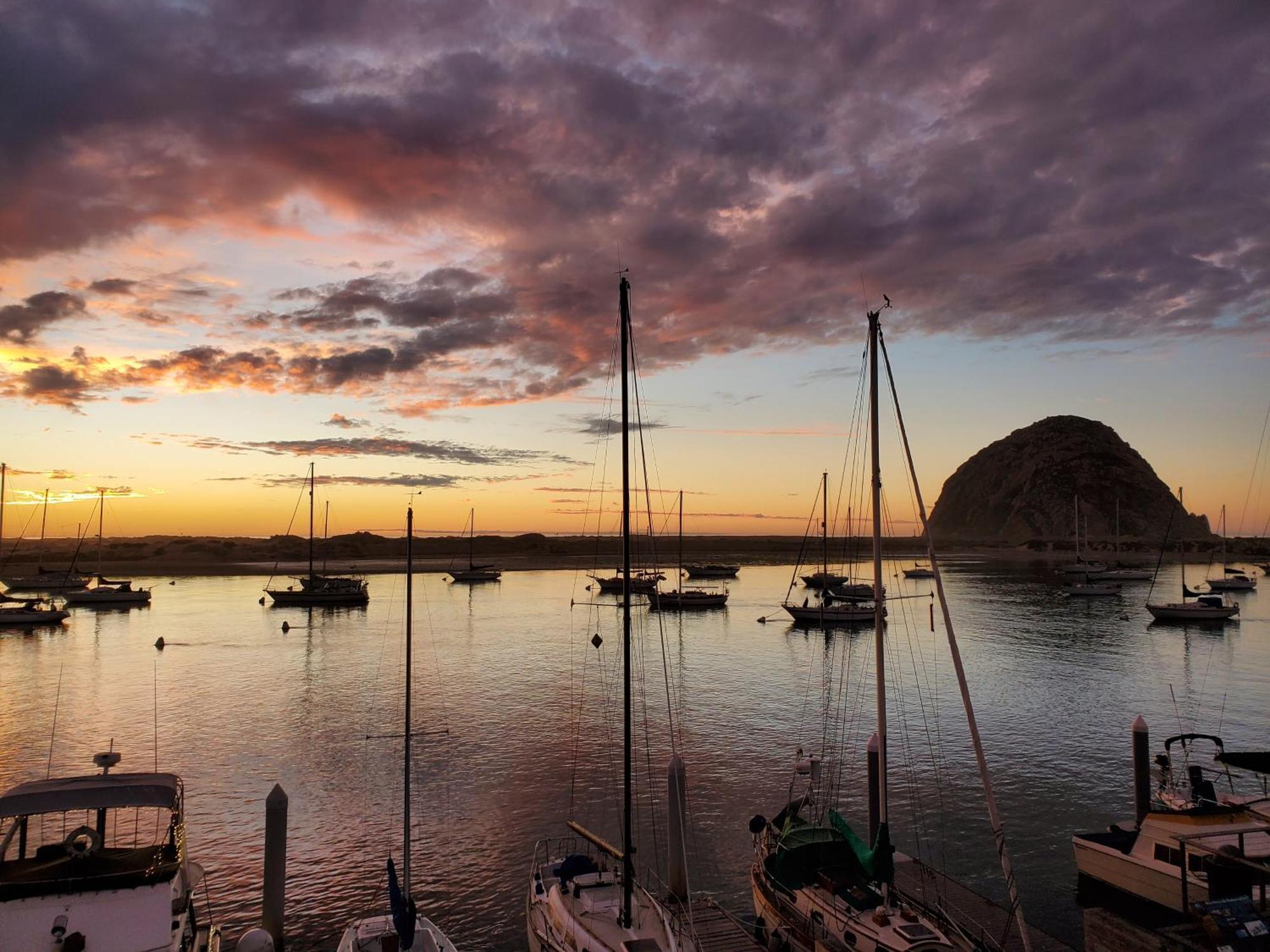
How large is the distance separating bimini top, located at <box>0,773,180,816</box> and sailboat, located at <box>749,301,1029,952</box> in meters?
13.4

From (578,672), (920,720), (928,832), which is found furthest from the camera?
(578,672)

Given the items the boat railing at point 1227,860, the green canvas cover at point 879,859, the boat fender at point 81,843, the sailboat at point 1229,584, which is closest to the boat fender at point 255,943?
the boat fender at point 81,843

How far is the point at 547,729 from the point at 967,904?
24.0m

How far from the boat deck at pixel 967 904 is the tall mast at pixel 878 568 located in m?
1.49

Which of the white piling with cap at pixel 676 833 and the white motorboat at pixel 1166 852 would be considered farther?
the white piling with cap at pixel 676 833

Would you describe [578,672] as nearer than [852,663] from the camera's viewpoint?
Yes

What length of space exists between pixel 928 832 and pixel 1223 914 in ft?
45.4

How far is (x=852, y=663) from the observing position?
61344 millimetres

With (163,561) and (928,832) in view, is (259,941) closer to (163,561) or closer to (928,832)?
(928,832)

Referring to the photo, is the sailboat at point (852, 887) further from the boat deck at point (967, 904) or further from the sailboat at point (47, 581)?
the sailboat at point (47, 581)

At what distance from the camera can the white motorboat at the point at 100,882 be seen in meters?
13.3

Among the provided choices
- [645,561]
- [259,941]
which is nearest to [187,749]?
[259,941]

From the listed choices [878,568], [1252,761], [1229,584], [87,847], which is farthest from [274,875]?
[1229,584]

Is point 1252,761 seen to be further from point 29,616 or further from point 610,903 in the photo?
point 29,616
